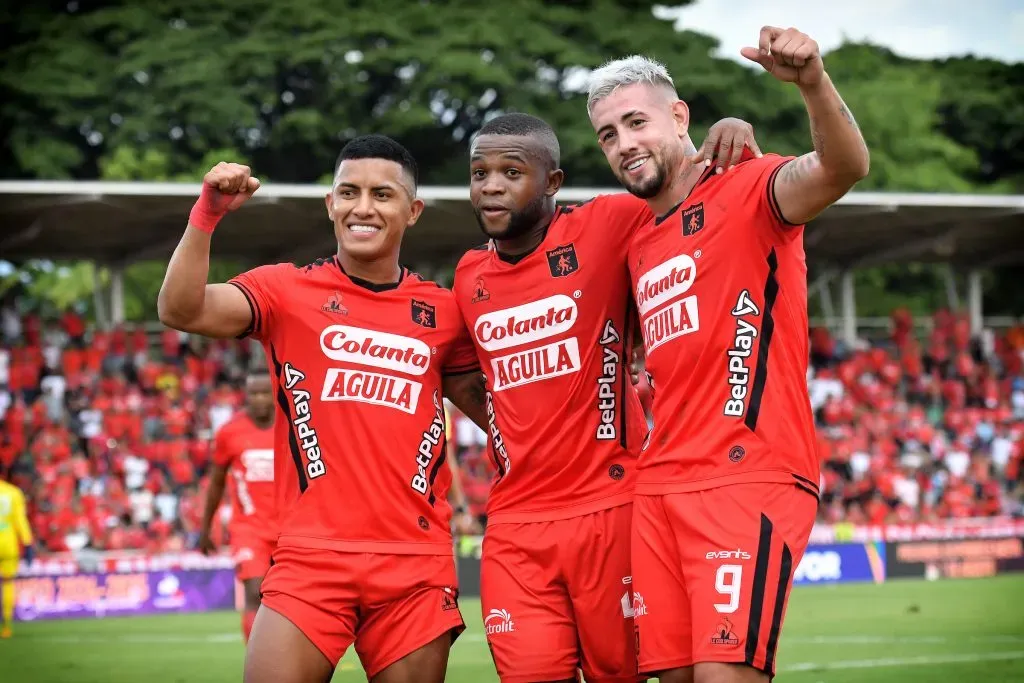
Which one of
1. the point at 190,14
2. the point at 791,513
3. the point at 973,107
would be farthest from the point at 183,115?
the point at 791,513

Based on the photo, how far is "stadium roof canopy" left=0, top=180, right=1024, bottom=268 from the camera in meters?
22.5

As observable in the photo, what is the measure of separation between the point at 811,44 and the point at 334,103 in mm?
30879

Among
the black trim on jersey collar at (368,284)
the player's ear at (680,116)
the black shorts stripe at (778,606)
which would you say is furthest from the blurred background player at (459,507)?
the black shorts stripe at (778,606)

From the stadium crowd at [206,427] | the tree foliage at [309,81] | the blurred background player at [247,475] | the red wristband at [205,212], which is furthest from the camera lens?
the tree foliage at [309,81]

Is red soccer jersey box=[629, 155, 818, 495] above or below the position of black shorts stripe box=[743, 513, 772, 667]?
above

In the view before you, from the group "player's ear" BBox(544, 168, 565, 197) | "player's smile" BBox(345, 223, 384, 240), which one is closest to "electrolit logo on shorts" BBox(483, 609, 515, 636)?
"player's smile" BBox(345, 223, 384, 240)

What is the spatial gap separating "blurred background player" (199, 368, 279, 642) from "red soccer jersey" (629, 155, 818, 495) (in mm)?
7214

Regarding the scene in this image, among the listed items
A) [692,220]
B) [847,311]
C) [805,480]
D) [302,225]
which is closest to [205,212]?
[692,220]

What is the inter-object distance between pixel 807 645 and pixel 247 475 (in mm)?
5898

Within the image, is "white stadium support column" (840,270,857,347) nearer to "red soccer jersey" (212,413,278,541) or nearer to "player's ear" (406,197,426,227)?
"red soccer jersey" (212,413,278,541)

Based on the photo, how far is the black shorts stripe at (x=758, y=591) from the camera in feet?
15.0

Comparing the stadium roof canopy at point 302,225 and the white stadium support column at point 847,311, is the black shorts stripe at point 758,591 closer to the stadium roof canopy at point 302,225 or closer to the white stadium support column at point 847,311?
the stadium roof canopy at point 302,225

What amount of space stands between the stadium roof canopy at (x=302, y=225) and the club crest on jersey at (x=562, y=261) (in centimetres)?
1638

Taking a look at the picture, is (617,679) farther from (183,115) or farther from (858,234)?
(183,115)
